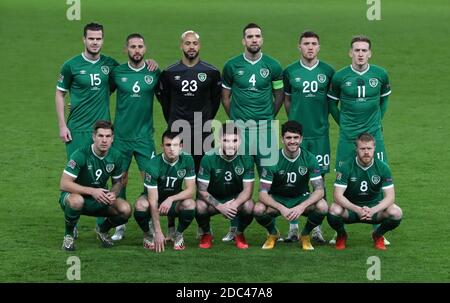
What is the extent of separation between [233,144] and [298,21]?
19.2 meters

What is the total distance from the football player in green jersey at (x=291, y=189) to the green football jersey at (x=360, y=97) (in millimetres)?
697

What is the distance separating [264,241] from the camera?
12.6 m

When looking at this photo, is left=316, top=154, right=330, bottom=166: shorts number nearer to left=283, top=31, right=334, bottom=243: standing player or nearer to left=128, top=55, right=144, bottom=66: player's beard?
left=283, top=31, right=334, bottom=243: standing player

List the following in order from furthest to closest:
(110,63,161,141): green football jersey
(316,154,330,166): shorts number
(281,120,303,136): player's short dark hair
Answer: (316,154,330,166): shorts number
(110,63,161,141): green football jersey
(281,120,303,136): player's short dark hair

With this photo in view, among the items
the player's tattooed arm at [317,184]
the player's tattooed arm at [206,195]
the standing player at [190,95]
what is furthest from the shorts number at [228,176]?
the player's tattooed arm at [317,184]

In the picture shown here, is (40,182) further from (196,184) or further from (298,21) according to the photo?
(298,21)

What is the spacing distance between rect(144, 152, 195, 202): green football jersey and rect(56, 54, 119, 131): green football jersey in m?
0.99

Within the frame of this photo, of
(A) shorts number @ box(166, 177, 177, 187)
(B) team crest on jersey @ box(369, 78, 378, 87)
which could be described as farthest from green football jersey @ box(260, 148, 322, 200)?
(B) team crest on jersey @ box(369, 78, 378, 87)

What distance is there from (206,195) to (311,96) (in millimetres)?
1614

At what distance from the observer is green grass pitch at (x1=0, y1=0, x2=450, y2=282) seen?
11.3m

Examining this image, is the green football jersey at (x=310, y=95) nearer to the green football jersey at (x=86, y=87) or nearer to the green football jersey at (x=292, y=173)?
the green football jersey at (x=292, y=173)

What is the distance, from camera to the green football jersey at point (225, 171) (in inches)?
483

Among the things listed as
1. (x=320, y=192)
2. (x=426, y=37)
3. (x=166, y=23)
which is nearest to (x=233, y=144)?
(x=320, y=192)

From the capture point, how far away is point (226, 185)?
12328 millimetres
